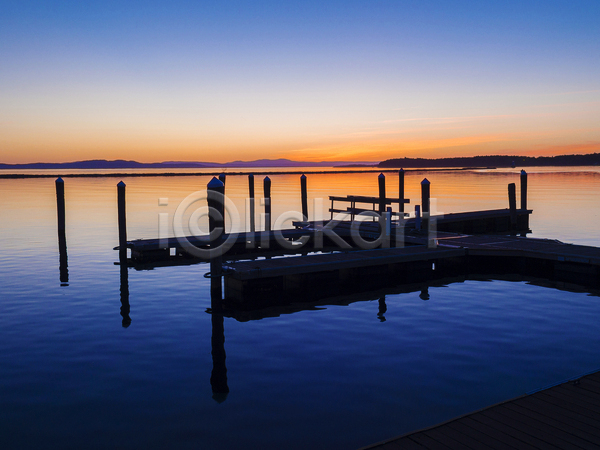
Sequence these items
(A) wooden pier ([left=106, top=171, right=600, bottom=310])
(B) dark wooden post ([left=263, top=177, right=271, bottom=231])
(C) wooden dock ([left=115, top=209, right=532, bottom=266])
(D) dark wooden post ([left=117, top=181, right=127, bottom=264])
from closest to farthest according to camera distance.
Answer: (A) wooden pier ([left=106, top=171, right=600, bottom=310])
(D) dark wooden post ([left=117, top=181, right=127, bottom=264])
(C) wooden dock ([left=115, top=209, right=532, bottom=266])
(B) dark wooden post ([left=263, top=177, right=271, bottom=231])

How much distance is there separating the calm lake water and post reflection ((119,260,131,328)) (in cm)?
16

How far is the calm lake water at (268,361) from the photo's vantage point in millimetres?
6648

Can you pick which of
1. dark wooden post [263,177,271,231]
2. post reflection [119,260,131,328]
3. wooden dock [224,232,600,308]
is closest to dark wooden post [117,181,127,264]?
post reflection [119,260,131,328]

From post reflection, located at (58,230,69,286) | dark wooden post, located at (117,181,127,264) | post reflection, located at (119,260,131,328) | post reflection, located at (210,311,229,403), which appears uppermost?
dark wooden post, located at (117,181,127,264)

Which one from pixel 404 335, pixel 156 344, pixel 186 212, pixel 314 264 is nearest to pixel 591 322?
pixel 404 335

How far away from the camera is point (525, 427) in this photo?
5652 mm

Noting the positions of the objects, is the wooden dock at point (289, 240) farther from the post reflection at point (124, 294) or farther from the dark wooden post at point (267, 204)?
the dark wooden post at point (267, 204)

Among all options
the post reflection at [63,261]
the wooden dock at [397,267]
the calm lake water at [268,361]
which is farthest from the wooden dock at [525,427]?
the post reflection at [63,261]

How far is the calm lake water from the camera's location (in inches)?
262

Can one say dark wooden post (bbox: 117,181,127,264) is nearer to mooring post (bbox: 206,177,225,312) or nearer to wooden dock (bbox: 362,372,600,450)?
mooring post (bbox: 206,177,225,312)

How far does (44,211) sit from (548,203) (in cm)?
4135

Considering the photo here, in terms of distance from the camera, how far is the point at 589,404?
6195 mm

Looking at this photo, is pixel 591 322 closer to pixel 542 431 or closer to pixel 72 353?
pixel 542 431

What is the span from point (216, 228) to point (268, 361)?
151 inches
